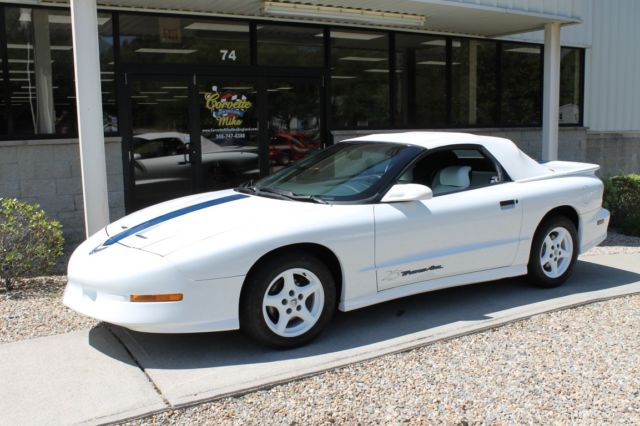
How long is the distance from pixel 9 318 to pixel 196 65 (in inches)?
198

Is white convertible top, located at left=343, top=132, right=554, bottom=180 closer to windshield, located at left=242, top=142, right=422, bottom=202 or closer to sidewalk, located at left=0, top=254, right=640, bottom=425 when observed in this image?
windshield, located at left=242, top=142, right=422, bottom=202

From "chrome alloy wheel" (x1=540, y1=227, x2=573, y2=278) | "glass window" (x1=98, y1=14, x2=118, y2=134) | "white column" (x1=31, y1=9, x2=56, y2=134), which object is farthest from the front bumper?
"glass window" (x1=98, y1=14, x2=118, y2=134)

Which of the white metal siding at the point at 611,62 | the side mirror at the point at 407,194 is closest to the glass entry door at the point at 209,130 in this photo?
the side mirror at the point at 407,194

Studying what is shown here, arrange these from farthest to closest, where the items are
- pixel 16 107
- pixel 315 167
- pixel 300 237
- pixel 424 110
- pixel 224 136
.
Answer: pixel 424 110 → pixel 224 136 → pixel 16 107 → pixel 315 167 → pixel 300 237

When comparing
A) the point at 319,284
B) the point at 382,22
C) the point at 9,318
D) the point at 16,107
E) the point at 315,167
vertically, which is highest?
the point at 382,22

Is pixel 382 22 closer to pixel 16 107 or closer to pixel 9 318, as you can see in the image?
pixel 16 107

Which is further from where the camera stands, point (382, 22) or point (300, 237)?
point (382, 22)

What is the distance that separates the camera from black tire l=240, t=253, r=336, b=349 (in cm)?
437

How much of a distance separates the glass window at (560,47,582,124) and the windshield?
971cm

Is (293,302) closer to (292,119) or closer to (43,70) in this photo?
(43,70)

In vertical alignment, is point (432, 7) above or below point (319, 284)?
above

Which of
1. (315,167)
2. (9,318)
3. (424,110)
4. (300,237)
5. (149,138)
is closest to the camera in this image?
(300,237)

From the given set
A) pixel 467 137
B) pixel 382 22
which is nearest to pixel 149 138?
pixel 382 22

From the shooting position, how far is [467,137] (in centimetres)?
606
